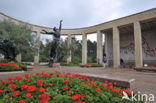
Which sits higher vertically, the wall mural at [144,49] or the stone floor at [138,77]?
the wall mural at [144,49]

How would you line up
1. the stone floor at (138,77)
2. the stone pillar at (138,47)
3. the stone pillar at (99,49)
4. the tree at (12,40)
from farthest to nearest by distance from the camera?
the stone pillar at (99,49)
the stone pillar at (138,47)
the tree at (12,40)
the stone floor at (138,77)

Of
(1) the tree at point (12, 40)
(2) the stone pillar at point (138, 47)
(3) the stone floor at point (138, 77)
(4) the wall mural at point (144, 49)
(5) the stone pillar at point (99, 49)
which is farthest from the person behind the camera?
(5) the stone pillar at point (99, 49)

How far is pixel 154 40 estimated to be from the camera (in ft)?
51.6

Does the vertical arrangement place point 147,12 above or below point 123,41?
above

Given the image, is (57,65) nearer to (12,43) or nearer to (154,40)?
(12,43)

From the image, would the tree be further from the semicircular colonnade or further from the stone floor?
the stone floor

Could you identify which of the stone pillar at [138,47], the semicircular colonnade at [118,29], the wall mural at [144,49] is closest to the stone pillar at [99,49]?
the semicircular colonnade at [118,29]

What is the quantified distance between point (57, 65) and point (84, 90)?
9.81 metres

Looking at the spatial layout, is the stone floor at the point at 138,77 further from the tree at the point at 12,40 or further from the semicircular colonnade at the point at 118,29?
the semicircular colonnade at the point at 118,29

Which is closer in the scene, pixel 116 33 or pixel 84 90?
pixel 84 90

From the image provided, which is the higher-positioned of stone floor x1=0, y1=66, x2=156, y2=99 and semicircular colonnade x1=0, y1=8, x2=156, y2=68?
semicircular colonnade x1=0, y1=8, x2=156, y2=68

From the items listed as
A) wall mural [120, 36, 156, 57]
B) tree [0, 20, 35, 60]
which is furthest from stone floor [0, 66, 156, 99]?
wall mural [120, 36, 156, 57]

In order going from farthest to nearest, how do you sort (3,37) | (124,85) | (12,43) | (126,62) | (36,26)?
(36,26)
(126,62)
(12,43)
(3,37)
(124,85)

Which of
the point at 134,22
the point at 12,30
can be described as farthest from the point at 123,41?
the point at 12,30
